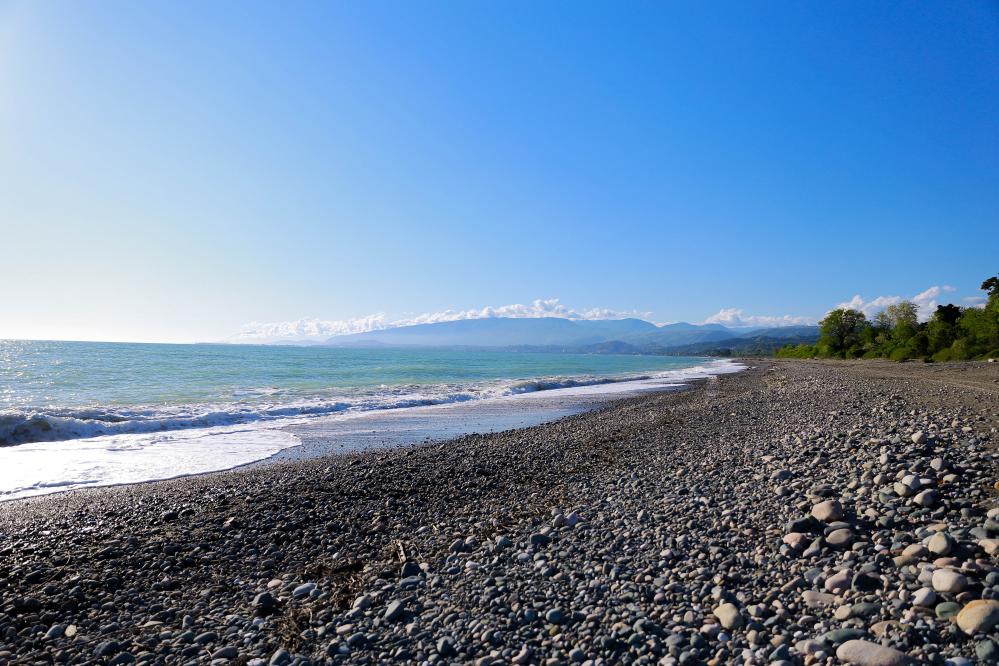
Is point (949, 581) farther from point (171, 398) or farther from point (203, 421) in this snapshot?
point (171, 398)

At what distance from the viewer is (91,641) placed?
4.95m

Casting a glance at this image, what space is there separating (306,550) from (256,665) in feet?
8.89

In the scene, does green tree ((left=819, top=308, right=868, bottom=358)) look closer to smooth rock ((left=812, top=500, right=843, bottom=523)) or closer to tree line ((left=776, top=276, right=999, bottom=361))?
tree line ((left=776, top=276, right=999, bottom=361))

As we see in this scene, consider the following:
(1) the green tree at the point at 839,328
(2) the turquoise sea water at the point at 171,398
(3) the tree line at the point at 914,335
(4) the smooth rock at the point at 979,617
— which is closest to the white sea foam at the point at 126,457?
(2) the turquoise sea water at the point at 171,398

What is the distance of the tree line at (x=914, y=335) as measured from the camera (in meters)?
55.6

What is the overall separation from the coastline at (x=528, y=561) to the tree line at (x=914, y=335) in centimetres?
6154

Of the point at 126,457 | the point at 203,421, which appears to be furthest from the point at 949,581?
the point at 203,421

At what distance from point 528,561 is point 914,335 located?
91602mm

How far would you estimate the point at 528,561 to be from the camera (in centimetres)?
593

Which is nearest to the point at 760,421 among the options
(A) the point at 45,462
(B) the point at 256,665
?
(B) the point at 256,665

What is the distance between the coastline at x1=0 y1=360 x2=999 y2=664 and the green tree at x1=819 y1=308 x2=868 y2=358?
10663 centimetres

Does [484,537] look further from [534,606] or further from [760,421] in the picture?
[760,421]

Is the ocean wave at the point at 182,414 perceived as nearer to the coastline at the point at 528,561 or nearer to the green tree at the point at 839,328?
the coastline at the point at 528,561

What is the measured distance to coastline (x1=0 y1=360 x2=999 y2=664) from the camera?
427 centimetres
